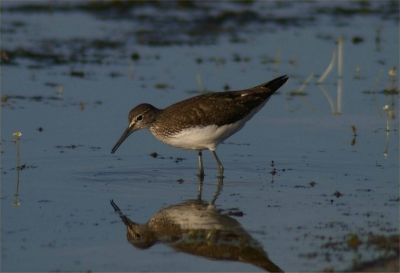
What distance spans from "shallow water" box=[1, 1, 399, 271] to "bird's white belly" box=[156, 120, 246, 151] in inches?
19.0

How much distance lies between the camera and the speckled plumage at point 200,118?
1130 cm

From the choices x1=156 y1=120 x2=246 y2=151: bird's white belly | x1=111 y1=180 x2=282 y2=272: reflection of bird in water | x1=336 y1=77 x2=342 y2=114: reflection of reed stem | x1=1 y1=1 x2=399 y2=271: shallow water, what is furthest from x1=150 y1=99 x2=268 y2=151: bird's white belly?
x1=336 y1=77 x2=342 y2=114: reflection of reed stem

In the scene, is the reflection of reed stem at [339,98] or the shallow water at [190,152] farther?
the reflection of reed stem at [339,98]

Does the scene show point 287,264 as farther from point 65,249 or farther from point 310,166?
point 310,166

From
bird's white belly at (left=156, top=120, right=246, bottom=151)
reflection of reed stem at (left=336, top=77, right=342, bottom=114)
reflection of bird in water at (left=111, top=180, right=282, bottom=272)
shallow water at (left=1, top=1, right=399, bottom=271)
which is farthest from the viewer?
reflection of reed stem at (left=336, top=77, right=342, bottom=114)

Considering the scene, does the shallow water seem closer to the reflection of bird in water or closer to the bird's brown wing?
the reflection of bird in water

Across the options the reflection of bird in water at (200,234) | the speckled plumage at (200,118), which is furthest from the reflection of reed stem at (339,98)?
the reflection of bird in water at (200,234)

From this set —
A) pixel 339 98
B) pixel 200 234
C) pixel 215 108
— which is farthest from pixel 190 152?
pixel 200 234

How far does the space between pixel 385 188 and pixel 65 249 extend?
444cm

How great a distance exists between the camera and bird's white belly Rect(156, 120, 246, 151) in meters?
11.3

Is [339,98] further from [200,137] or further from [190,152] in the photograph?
[200,137]

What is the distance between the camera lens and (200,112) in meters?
11.4

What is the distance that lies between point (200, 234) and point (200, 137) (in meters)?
2.74

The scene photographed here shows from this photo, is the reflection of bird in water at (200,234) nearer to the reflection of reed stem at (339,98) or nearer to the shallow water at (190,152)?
the shallow water at (190,152)
